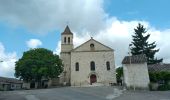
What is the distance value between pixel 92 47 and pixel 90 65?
13.9 feet

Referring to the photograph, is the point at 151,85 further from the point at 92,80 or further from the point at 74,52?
the point at 74,52

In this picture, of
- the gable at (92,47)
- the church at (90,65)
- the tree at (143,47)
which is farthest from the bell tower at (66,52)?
the tree at (143,47)

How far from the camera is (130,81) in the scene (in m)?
39.6

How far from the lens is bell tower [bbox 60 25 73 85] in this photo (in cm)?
5819

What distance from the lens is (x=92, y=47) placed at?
56969 millimetres

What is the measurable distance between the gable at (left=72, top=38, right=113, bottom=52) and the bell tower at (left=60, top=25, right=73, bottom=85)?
3817 millimetres

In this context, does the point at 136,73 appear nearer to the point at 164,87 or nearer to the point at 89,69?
the point at 164,87

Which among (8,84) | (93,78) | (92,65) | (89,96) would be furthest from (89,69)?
(89,96)

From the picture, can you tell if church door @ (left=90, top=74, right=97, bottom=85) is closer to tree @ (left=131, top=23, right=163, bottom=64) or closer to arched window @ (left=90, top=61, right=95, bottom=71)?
arched window @ (left=90, top=61, right=95, bottom=71)

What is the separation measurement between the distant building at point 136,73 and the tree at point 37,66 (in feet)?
61.7

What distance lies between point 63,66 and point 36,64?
7484 millimetres

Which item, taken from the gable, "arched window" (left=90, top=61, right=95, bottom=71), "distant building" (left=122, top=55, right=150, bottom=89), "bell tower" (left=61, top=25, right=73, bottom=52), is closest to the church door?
"arched window" (left=90, top=61, right=95, bottom=71)

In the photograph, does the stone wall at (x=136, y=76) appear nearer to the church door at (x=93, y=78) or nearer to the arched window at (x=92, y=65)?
the church door at (x=93, y=78)

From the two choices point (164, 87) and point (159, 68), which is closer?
point (164, 87)
